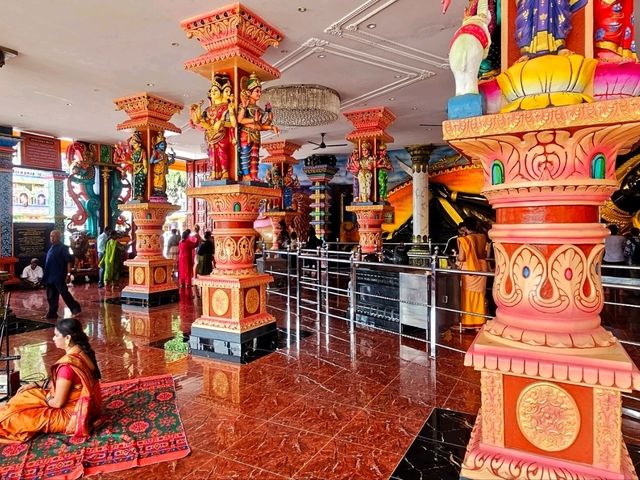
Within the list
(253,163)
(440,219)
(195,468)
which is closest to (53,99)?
(253,163)

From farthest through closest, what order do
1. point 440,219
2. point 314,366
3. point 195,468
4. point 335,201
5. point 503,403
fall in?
point 335,201
point 440,219
point 314,366
point 195,468
point 503,403

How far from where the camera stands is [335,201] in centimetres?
1304

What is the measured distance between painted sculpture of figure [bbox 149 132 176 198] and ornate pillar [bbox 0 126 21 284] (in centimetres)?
424

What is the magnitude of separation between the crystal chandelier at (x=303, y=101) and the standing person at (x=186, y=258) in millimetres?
3635

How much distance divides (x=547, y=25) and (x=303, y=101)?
4.65 meters

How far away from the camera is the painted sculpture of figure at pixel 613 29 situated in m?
1.57

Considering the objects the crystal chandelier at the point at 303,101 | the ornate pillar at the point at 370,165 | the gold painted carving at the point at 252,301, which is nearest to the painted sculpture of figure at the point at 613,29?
the gold painted carving at the point at 252,301

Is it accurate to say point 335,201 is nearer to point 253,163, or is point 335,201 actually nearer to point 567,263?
point 253,163

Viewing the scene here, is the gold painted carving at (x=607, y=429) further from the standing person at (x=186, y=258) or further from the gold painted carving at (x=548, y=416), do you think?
the standing person at (x=186, y=258)

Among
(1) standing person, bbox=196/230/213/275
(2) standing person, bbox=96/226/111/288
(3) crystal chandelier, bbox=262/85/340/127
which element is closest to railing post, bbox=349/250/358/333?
(3) crystal chandelier, bbox=262/85/340/127

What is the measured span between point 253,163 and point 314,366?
7.40ft

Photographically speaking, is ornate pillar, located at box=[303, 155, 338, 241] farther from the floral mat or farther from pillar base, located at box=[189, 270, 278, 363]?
the floral mat

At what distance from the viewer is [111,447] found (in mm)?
2354

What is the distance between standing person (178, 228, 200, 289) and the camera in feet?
27.6
